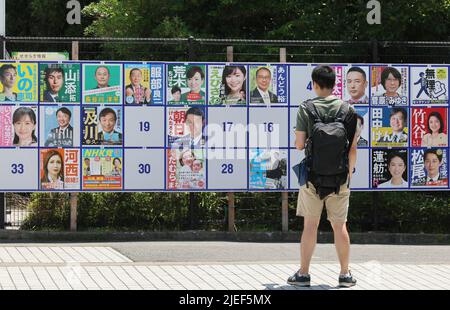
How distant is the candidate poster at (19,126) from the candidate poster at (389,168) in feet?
17.4

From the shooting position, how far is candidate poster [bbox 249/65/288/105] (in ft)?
46.6

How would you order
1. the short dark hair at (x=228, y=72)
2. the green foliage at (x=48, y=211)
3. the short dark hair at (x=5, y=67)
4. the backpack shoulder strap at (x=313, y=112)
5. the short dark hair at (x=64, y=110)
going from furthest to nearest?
1. the green foliage at (x=48, y=211)
2. the short dark hair at (x=228, y=72)
3. the short dark hair at (x=64, y=110)
4. the short dark hair at (x=5, y=67)
5. the backpack shoulder strap at (x=313, y=112)

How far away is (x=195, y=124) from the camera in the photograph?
14.1 metres

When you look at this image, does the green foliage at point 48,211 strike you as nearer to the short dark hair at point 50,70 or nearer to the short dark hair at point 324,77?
the short dark hair at point 50,70

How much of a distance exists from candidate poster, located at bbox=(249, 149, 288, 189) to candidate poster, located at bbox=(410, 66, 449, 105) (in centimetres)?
232

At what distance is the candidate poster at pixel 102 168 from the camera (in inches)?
549

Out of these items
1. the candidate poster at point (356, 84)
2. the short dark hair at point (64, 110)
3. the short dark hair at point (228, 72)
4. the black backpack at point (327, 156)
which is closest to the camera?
the black backpack at point (327, 156)

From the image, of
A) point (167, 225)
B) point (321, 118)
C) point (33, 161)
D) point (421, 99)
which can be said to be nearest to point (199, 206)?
point (167, 225)

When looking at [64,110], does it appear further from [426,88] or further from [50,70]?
[426,88]

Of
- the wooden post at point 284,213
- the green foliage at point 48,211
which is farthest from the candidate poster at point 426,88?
the green foliage at point 48,211

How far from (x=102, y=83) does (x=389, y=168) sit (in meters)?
4.69

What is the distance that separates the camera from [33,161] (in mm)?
13836

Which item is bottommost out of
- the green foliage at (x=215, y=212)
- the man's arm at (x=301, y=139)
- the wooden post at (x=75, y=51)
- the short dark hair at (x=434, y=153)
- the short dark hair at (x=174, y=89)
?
the green foliage at (x=215, y=212)

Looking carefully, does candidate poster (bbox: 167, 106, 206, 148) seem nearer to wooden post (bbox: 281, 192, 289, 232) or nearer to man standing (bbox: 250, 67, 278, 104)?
man standing (bbox: 250, 67, 278, 104)
